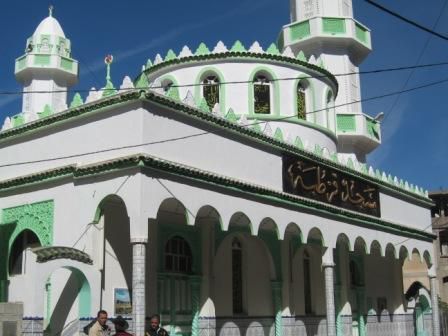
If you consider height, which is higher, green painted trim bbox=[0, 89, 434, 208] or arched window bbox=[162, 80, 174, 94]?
arched window bbox=[162, 80, 174, 94]

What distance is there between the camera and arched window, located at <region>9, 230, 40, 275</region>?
1385 cm

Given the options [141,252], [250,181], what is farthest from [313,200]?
[141,252]

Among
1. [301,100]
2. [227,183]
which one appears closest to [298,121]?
[301,100]

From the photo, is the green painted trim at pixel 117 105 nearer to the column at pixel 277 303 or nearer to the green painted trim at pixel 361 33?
the column at pixel 277 303

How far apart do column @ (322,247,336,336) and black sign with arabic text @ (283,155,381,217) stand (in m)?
1.44

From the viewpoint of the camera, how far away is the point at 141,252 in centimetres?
1085

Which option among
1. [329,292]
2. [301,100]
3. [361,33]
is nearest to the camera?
[329,292]

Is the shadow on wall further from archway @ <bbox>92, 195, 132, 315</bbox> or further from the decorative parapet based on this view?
the decorative parapet

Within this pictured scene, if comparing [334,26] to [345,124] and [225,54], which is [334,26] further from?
[225,54]

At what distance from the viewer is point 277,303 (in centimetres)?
1633

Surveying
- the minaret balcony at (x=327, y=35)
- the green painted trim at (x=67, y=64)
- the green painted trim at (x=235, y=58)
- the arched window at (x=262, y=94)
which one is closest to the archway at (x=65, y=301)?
the arched window at (x=262, y=94)

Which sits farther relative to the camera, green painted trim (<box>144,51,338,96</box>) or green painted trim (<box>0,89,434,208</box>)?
green painted trim (<box>144,51,338,96</box>)

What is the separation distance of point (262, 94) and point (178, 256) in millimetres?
5777

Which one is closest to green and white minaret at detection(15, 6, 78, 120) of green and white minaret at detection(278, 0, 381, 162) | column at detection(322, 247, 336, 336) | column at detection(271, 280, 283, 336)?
green and white minaret at detection(278, 0, 381, 162)
